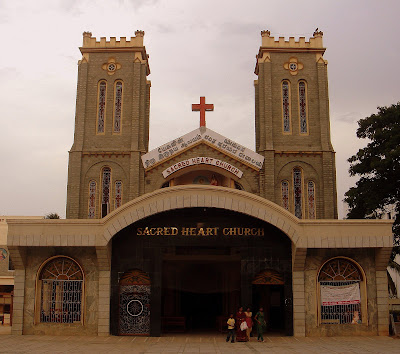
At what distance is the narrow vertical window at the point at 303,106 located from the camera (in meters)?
32.9

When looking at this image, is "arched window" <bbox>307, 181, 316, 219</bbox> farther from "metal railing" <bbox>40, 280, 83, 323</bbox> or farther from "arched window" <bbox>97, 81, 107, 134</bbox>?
"metal railing" <bbox>40, 280, 83, 323</bbox>

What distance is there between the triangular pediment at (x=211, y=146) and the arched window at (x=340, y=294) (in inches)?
454

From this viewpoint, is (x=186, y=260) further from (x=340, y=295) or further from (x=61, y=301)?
(x=340, y=295)

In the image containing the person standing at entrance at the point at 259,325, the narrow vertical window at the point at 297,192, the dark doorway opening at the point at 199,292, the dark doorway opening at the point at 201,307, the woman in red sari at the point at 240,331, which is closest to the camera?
the woman in red sari at the point at 240,331

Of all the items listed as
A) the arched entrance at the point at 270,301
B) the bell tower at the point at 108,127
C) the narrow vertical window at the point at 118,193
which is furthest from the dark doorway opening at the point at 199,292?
the narrow vertical window at the point at 118,193

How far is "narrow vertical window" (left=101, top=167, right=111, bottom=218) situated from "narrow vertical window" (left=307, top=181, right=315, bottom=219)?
12864mm

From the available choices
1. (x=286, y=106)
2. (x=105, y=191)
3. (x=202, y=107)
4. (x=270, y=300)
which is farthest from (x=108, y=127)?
(x=270, y=300)

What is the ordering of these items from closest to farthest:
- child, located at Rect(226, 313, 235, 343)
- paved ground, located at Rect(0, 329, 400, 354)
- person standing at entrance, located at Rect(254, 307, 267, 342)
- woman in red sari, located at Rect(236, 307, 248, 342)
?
paved ground, located at Rect(0, 329, 400, 354), child, located at Rect(226, 313, 235, 343), woman in red sari, located at Rect(236, 307, 248, 342), person standing at entrance, located at Rect(254, 307, 267, 342)

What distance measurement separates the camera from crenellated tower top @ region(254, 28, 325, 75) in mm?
33750

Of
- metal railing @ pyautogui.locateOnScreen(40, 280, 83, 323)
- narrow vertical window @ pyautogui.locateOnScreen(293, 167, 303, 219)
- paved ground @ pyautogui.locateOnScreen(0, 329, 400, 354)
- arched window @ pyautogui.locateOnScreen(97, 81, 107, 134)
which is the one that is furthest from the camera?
arched window @ pyautogui.locateOnScreen(97, 81, 107, 134)

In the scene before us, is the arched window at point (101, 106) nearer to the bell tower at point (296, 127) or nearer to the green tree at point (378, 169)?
the bell tower at point (296, 127)

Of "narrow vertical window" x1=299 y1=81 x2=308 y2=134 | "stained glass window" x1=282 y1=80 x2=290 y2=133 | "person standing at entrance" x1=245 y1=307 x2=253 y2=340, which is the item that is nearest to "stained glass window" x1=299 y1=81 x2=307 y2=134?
"narrow vertical window" x1=299 y1=81 x2=308 y2=134

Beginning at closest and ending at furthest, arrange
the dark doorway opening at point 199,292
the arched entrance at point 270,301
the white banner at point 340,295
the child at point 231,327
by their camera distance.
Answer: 1. the child at point 231,327
2. the white banner at point 340,295
3. the dark doorway opening at point 199,292
4. the arched entrance at point 270,301

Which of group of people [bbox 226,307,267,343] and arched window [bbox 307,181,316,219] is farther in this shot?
arched window [bbox 307,181,316,219]
